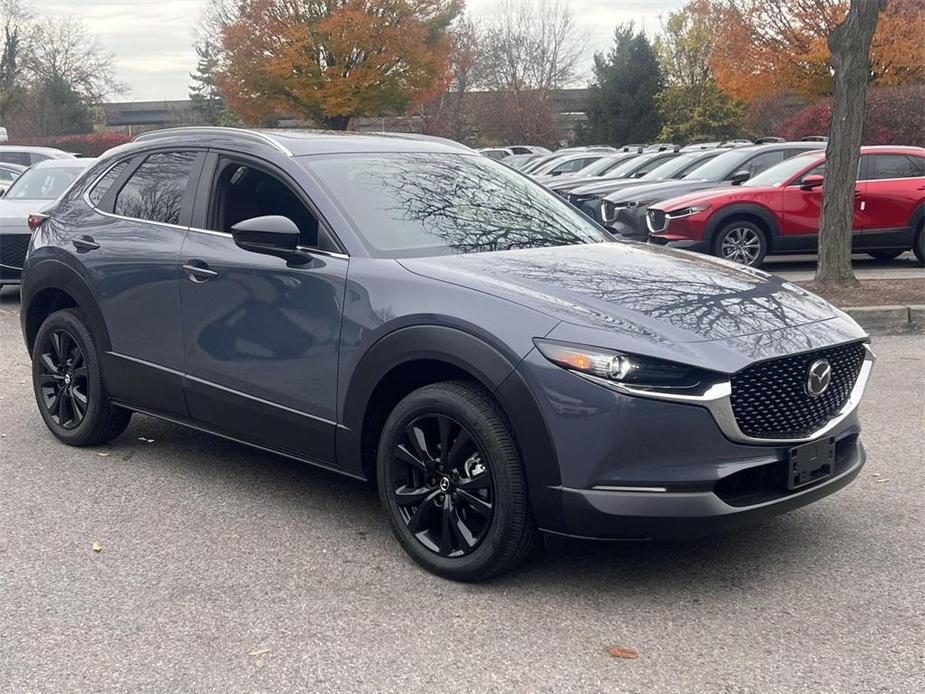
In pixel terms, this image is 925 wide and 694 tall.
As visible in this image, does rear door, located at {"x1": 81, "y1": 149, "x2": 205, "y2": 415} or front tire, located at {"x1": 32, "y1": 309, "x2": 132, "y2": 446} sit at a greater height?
rear door, located at {"x1": 81, "y1": 149, "x2": 205, "y2": 415}

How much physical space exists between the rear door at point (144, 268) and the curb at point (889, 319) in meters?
6.25

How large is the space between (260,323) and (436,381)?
953mm

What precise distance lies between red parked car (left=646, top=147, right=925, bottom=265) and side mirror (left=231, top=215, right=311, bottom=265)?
8405 mm

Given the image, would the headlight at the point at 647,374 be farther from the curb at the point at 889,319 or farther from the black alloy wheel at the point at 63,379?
the curb at the point at 889,319

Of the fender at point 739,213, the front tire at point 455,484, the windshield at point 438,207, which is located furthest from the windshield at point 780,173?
the front tire at point 455,484

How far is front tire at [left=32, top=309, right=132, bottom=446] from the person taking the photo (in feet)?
18.6

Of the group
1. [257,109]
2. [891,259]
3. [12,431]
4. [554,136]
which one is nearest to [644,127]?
[554,136]

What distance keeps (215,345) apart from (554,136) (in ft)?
159

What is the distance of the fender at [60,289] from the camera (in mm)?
5539

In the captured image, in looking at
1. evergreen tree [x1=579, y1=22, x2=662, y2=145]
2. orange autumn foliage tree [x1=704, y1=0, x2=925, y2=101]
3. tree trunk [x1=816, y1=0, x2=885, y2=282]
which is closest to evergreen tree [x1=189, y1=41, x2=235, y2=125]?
evergreen tree [x1=579, y1=22, x2=662, y2=145]

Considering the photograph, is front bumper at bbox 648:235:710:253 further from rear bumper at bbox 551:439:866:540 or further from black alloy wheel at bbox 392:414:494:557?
rear bumper at bbox 551:439:866:540

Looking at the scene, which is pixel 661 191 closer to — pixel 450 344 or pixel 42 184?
pixel 42 184

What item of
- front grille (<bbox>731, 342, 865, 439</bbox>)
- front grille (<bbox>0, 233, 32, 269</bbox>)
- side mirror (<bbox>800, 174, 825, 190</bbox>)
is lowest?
front grille (<bbox>0, 233, 32, 269</bbox>)

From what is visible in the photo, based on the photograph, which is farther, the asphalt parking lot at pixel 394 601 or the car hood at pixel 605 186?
the car hood at pixel 605 186
